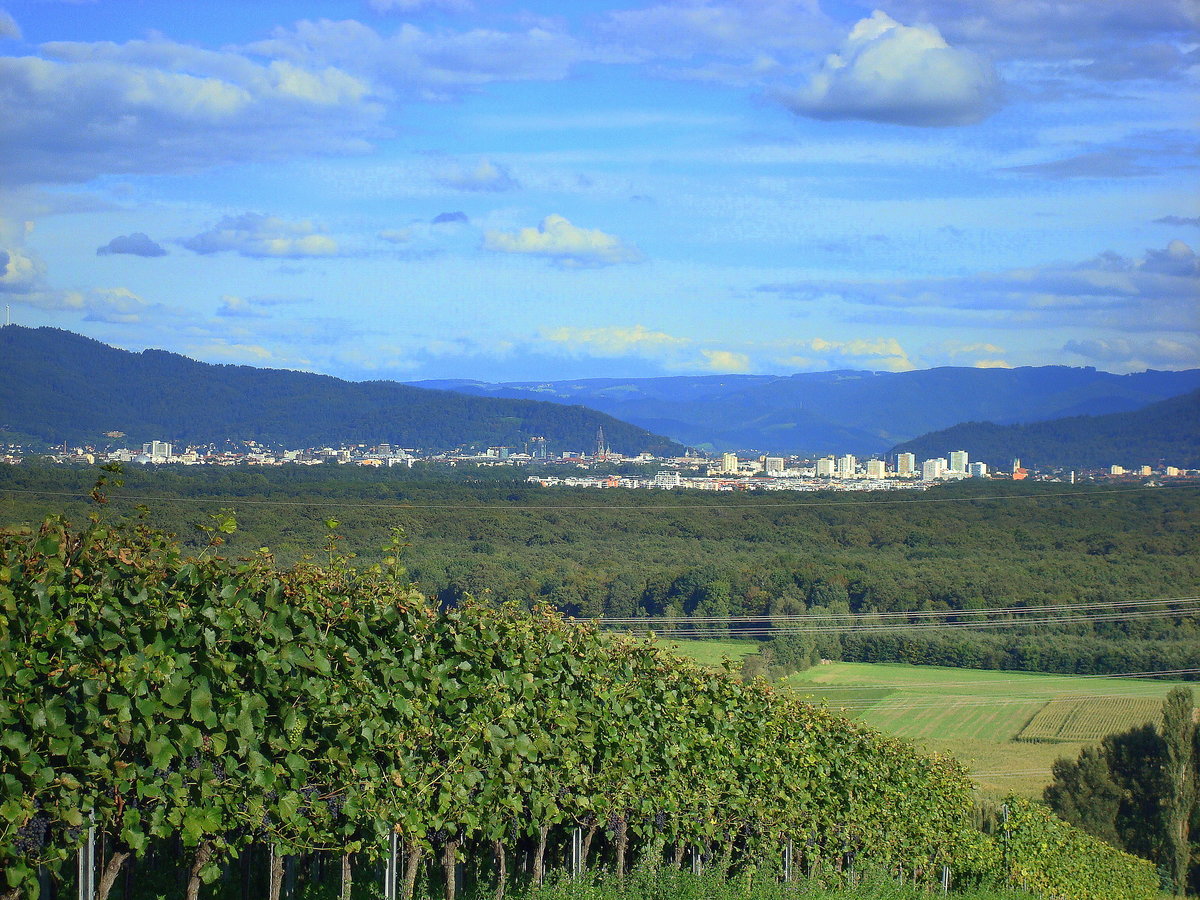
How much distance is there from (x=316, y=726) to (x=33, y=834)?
1306 millimetres

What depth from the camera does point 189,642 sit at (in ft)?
16.0

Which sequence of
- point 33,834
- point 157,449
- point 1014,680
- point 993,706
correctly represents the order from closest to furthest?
point 33,834 → point 993,706 → point 1014,680 → point 157,449

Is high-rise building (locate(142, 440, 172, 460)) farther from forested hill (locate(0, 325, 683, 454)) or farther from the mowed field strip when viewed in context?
the mowed field strip

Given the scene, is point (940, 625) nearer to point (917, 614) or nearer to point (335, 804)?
point (917, 614)

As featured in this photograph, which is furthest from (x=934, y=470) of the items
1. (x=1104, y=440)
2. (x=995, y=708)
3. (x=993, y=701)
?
(x=995, y=708)

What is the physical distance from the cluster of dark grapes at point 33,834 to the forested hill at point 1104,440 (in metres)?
120

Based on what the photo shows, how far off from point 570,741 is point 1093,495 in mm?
79679

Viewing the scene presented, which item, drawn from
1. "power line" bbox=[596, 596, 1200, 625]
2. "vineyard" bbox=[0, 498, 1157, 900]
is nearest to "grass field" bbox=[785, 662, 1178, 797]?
"power line" bbox=[596, 596, 1200, 625]

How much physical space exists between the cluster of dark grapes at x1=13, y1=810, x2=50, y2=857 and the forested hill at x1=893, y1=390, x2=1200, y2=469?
120152 mm

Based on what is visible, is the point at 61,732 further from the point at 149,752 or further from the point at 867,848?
the point at 867,848

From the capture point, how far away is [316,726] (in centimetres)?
573

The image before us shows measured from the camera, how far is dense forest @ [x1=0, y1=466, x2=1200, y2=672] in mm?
45406

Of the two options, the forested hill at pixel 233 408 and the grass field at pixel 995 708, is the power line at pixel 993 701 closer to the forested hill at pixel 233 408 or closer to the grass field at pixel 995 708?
the grass field at pixel 995 708

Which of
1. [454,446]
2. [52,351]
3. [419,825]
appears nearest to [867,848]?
[419,825]
